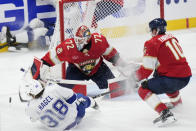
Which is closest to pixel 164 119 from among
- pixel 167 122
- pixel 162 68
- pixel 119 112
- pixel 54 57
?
pixel 167 122

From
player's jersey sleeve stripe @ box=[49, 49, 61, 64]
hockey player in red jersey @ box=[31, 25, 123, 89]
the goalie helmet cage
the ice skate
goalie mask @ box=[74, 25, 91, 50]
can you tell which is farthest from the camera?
the goalie helmet cage

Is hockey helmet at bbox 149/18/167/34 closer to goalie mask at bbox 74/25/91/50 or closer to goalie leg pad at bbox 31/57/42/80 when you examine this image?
goalie mask at bbox 74/25/91/50

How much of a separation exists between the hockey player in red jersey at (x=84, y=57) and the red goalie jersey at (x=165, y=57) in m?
0.72

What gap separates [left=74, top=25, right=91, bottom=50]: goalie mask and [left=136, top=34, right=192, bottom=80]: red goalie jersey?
0.68m

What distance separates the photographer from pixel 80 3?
5.40 m

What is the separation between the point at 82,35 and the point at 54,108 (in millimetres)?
912

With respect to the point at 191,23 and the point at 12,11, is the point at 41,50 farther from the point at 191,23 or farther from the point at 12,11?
the point at 191,23

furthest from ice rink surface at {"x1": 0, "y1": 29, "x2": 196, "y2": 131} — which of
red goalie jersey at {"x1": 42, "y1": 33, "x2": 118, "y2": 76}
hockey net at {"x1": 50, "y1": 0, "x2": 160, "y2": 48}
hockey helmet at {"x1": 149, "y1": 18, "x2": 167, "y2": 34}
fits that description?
hockey helmet at {"x1": 149, "y1": 18, "x2": 167, "y2": 34}

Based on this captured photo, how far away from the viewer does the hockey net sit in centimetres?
532

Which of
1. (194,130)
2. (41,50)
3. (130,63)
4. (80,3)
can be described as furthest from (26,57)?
(194,130)

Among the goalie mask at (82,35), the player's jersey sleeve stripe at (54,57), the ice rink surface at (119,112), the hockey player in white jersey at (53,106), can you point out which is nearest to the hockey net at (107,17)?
the ice rink surface at (119,112)

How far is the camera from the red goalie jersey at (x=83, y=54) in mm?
4764

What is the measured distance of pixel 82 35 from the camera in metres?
4.60

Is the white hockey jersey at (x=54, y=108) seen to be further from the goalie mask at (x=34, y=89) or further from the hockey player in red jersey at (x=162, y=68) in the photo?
→ the hockey player in red jersey at (x=162, y=68)
